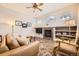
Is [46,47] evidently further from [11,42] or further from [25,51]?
[11,42]

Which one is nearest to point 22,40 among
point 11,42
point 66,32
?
point 11,42

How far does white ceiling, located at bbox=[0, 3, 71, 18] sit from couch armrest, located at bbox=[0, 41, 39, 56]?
1.75 feet

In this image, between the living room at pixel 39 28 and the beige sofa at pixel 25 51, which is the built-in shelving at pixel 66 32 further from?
the beige sofa at pixel 25 51

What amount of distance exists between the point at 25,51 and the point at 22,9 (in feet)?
2.43

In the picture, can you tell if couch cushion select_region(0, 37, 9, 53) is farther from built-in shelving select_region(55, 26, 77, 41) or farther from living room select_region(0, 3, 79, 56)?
built-in shelving select_region(55, 26, 77, 41)

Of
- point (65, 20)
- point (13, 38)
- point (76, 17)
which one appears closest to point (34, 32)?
point (13, 38)

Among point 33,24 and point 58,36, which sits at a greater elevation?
point 33,24

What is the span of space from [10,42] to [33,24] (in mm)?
511

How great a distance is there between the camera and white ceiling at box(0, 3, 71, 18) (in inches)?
92.4

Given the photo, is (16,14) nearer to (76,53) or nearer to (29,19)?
(29,19)

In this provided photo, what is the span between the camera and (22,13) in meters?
2.37

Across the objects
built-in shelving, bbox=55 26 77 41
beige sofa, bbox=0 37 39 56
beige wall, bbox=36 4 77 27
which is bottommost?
beige sofa, bbox=0 37 39 56

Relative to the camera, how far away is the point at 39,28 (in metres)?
2.41

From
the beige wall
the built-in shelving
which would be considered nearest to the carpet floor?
the built-in shelving
